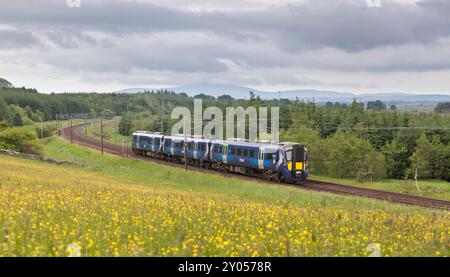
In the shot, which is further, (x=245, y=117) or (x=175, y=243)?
(x=245, y=117)

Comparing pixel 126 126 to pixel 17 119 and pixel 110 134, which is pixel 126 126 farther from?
pixel 17 119

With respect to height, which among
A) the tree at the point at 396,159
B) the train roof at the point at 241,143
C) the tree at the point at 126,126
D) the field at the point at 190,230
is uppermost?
the field at the point at 190,230

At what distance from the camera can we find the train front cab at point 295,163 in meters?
42.6

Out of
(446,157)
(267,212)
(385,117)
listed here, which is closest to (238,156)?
(267,212)

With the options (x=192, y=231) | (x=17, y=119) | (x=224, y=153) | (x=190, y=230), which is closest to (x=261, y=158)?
(x=224, y=153)

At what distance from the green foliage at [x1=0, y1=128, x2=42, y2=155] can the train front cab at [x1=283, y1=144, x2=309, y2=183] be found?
1613 inches

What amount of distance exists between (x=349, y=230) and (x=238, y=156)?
117 feet

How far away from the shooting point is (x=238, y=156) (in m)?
48.0

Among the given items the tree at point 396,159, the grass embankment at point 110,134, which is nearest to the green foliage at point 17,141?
the grass embankment at point 110,134

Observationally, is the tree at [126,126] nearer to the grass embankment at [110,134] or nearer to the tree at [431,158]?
the grass embankment at [110,134]

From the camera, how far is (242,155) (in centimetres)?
4744

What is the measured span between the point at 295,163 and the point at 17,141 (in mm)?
42393

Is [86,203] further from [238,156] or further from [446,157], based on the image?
[446,157]
